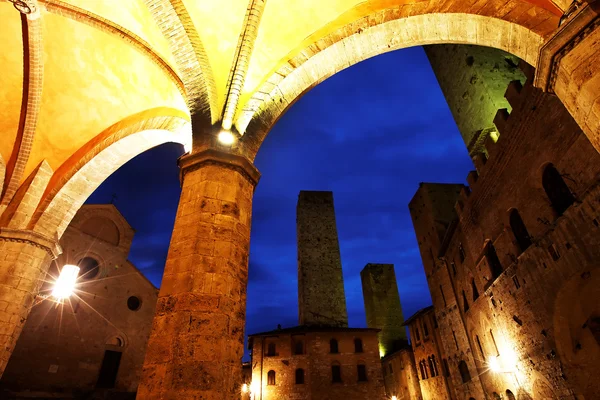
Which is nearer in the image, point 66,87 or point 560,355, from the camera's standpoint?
point 66,87

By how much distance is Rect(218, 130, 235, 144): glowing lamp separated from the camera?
13.5ft

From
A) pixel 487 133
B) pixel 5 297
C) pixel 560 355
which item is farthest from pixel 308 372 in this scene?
pixel 5 297

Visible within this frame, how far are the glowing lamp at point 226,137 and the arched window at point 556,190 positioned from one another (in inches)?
277

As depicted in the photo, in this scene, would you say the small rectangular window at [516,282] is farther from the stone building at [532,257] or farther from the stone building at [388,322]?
the stone building at [388,322]

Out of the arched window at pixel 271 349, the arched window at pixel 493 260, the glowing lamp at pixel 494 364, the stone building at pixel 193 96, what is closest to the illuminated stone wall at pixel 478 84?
the arched window at pixel 493 260

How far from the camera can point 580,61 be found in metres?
2.62

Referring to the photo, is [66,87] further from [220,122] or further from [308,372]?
[308,372]

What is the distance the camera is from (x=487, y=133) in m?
12.8

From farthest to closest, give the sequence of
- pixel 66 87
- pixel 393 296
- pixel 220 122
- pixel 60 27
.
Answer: pixel 393 296 < pixel 66 87 < pixel 60 27 < pixel 220 122

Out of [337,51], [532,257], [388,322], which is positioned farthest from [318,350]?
[337,51]

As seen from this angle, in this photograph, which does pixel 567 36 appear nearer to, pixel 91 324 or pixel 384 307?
pixel 91 324

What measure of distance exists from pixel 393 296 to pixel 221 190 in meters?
27.3

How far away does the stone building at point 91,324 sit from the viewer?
42.5ft

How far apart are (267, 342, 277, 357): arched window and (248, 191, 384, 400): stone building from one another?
52 millimetres
